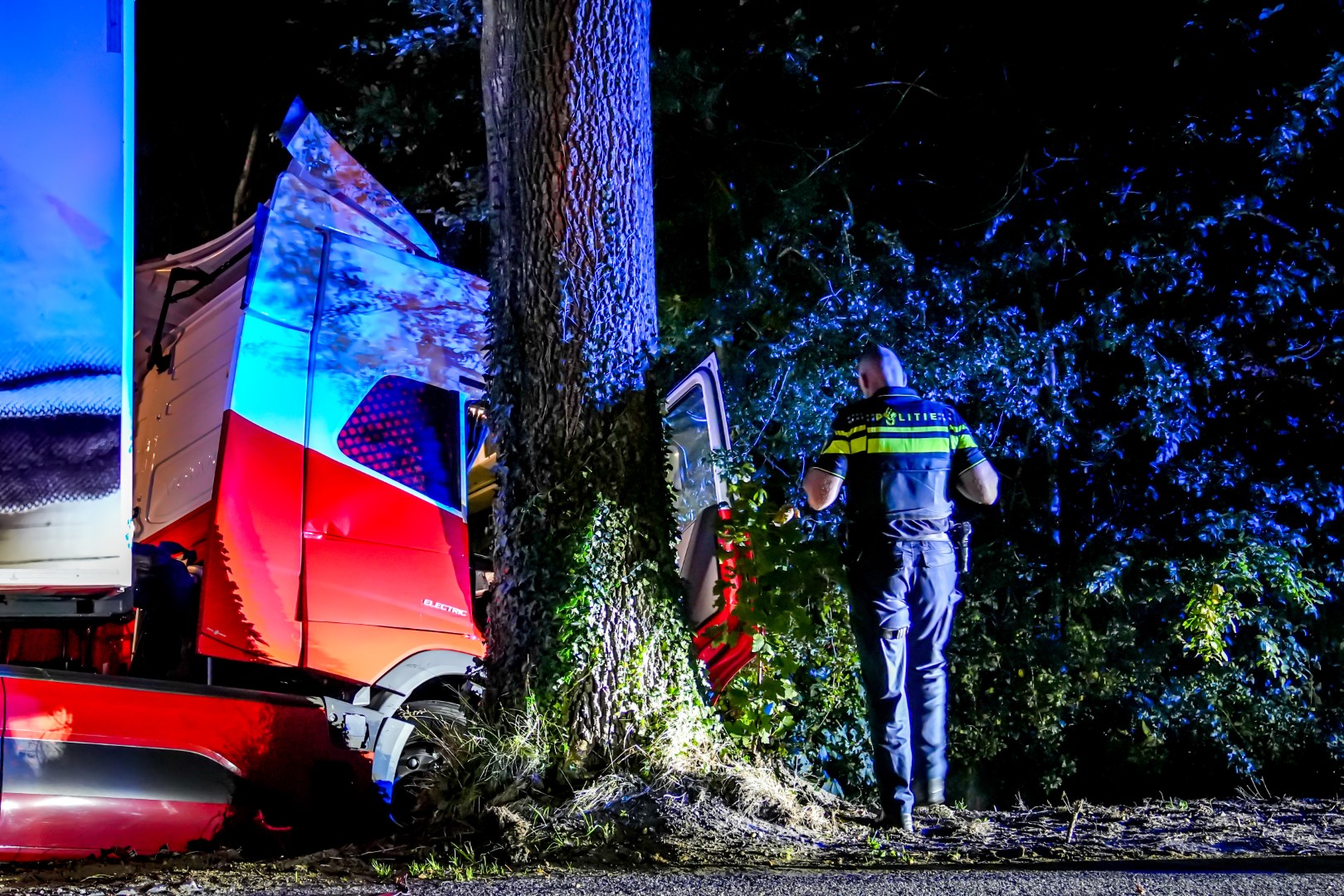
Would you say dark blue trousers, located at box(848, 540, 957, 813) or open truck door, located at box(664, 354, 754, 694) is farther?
open truck door, located at box(664, 354, 754, 694)

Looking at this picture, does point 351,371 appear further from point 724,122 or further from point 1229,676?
point 1229,676

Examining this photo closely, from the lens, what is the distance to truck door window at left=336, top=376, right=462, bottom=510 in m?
5.13

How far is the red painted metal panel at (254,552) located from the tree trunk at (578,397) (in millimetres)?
881

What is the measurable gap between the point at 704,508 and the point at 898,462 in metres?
1.41

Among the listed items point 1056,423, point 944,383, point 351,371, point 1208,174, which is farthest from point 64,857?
point 1208,174

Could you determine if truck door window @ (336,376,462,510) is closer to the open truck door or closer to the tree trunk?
the tree trunk

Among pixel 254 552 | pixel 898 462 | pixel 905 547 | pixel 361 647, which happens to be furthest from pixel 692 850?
pixel 254 552

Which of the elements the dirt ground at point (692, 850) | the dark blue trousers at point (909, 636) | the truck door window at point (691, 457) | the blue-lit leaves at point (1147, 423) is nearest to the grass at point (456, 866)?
the dirt ground at point (692, 850)

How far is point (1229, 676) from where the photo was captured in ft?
21.7

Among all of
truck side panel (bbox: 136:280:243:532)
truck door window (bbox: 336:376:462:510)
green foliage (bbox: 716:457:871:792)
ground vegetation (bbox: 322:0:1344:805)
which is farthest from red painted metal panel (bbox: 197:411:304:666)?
ground vegetation (bbox: 322:0:1344:805)

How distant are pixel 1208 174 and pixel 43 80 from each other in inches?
233

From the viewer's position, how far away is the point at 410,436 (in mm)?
5324

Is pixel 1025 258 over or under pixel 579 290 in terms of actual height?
over

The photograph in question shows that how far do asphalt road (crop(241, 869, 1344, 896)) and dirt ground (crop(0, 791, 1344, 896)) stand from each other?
16cm
